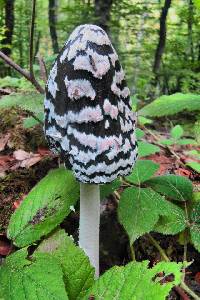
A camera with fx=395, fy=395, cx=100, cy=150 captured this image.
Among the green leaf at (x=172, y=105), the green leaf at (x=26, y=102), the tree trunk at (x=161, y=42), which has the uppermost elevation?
the green leaf at (x=172, y=105)

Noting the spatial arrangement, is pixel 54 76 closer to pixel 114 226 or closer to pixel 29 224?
pixel 29 224

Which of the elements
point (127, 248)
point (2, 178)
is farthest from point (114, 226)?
point (2, 178)

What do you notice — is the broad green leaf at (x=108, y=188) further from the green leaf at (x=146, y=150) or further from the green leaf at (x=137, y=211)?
the green leaf at (x=146, y=150)

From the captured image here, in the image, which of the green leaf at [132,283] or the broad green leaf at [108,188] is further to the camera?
the broad green leaf at [108,188]

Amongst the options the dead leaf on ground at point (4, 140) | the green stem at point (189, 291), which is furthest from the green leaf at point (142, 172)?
the dead leaf on ground at point (4, 140)

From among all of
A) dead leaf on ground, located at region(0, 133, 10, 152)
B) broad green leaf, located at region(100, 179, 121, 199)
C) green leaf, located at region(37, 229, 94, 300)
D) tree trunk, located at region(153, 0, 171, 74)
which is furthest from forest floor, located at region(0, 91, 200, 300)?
tree trunk, located at region(153, 0, 171, 74)

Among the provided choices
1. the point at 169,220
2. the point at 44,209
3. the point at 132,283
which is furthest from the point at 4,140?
the point at 132,283
